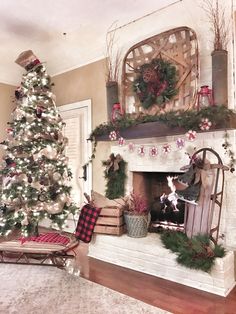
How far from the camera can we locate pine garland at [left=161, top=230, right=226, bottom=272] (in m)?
2.53

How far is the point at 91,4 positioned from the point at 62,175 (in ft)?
7.14

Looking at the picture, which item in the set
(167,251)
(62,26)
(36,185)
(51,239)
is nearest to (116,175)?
(36,185)

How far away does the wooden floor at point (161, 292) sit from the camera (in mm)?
2248

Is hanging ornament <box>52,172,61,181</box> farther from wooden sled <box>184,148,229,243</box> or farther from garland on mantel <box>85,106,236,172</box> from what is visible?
wooden sled <box>184,148,229,243</box>

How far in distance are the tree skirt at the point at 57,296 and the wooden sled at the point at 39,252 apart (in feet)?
0.66

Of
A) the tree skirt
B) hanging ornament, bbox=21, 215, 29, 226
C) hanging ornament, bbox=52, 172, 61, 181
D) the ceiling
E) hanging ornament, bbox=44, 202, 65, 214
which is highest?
the ceiling

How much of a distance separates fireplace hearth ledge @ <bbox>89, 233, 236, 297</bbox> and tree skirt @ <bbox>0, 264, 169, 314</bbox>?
560 mm

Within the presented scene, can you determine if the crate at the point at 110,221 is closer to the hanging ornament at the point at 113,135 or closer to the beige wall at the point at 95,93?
the beige wall at the point at 95,93

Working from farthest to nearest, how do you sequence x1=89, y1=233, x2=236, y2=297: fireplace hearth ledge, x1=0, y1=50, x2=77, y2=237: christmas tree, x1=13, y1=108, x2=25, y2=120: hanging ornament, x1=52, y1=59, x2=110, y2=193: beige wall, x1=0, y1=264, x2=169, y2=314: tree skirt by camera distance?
1. x1=52, y1=59, x2=110, y2=193: beige wall
2. x1=13, y1=108, x2=25, y2=120: hanging ornament
3. x1=0, y1=50, x2=77, y2=237: christmas tree
4. x1=89, y1=233, x2=236, y2=297: fireplace hearth ledge
5. x1=0, y1=264, x2=169, y2=314: tree skirt

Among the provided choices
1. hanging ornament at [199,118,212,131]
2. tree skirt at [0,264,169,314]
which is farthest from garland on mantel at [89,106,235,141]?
tree skirt at [0,264,169,314]

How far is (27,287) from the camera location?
2592 millimetres

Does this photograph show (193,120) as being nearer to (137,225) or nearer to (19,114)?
(137,225)

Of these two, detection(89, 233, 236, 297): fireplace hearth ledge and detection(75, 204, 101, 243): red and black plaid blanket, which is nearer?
detection(89, 233, 236, 297): fireplace hearth ledge

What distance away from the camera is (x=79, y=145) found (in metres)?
4.54
